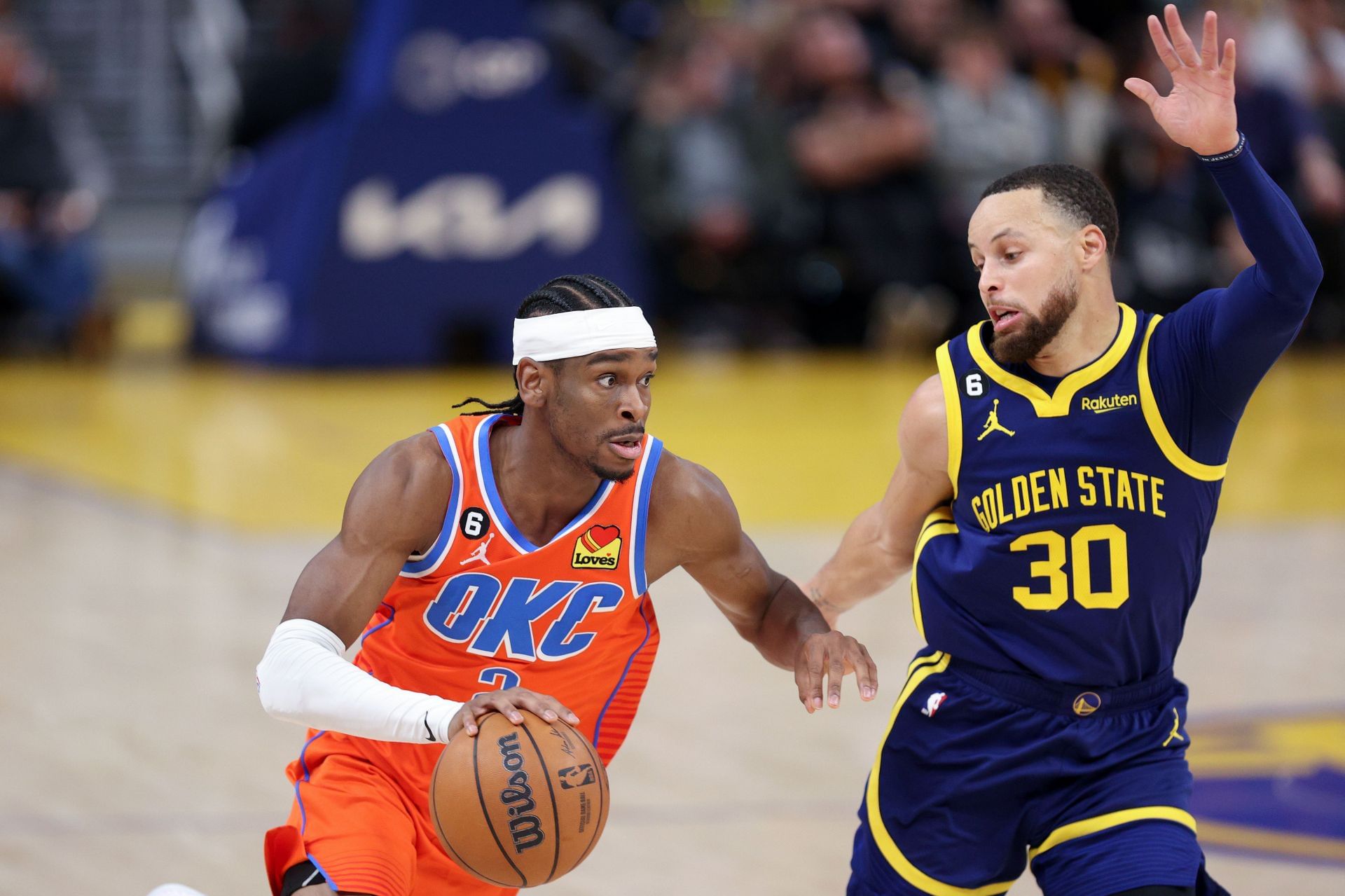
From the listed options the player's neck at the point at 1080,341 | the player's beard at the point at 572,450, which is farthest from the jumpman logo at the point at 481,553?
the player's neck at the point at 1080,341

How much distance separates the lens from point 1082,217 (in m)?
3.78

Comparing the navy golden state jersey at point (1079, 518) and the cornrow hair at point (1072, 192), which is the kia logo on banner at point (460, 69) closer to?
the cornrow hair at point (1072, 192)

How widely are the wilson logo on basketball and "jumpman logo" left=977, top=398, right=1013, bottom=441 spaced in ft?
3.86

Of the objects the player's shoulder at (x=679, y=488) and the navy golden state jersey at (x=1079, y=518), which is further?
the player's shoulder at (x=679, y=488)

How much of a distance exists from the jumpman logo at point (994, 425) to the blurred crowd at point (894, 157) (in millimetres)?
11470

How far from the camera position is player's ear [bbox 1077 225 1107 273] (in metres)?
3.77

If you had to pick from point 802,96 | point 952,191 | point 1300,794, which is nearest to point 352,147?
point 802,96

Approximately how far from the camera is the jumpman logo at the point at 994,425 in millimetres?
3811

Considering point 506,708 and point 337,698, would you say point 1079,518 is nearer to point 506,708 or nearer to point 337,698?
point 506,708

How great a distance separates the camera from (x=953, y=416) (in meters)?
3.85

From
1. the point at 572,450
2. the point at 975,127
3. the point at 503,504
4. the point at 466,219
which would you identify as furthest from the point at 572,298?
the point at 975,127

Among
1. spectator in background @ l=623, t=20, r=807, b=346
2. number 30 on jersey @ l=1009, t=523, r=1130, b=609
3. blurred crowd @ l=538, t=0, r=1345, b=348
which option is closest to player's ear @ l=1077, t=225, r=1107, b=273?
number 30 on jersey @ l=1009, t=523, r=1130, b=609

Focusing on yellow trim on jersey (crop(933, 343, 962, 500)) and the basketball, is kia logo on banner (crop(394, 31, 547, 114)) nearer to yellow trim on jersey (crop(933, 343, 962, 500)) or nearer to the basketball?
yellow trim on jersey (crop(933, 343, 962, 500))

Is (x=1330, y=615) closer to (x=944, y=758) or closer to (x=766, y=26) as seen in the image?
(x=944, y=758)
